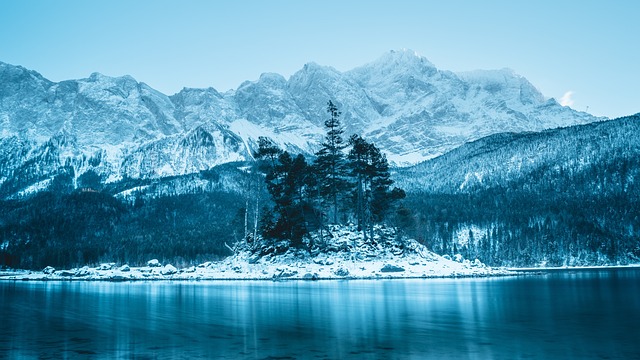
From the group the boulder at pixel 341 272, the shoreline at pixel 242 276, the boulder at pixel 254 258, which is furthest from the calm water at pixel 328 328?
the boulder at pixel 254 258

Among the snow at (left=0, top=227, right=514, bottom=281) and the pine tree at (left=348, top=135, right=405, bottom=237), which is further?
the pine tree at (left=348, top=135, right=405, bottom=237)

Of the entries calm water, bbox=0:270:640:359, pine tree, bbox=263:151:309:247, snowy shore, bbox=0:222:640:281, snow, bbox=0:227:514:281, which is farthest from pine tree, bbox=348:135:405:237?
calm water, bbox=0:270:640:359

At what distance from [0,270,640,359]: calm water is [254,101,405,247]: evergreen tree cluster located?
37607 mm

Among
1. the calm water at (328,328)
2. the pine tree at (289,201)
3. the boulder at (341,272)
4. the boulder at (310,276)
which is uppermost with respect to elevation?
the pine tree at (289,201)

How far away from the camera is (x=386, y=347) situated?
70.2ft

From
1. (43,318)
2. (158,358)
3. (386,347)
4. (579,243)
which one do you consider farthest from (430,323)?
(579,243)

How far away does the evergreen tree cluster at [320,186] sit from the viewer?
8088cm

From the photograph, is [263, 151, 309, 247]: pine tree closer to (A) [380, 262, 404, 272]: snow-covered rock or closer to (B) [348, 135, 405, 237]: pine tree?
(B) [348, 135, 405, 237]: pine tree

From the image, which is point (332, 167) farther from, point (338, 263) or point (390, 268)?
point (390, 268)

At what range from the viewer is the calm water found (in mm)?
20531

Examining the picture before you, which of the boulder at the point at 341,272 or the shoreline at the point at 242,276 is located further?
the boulder at the point at 341,272

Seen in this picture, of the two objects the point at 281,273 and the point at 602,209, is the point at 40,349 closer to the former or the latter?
the point at 281,273

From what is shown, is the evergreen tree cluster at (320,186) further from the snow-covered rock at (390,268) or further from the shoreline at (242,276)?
the shoreline at (242,276)

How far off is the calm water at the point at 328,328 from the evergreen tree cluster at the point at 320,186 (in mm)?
37607
